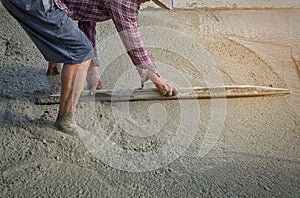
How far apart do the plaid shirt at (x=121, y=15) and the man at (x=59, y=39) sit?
7cm

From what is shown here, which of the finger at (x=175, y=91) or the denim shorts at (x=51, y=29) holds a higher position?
the denim shorts at (x=51, y=29)

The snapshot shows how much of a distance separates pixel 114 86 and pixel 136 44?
512 mm

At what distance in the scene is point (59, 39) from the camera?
1.70 metres

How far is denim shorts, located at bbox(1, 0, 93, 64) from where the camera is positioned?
63.8 inches

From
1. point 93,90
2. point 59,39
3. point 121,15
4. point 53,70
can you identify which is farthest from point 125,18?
point 53,70

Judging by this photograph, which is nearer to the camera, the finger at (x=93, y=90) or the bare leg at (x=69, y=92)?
the bare leg at (x=69, y=92)

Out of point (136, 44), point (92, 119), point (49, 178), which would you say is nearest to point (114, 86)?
point (92, 119)

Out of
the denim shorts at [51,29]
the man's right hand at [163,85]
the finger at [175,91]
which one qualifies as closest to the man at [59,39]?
the denim shorts at [51,29]

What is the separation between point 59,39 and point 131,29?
40 cm

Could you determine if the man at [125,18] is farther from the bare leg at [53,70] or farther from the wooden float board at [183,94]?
the bare leg at [53,70]

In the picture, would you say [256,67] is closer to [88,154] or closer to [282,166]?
[282,166]

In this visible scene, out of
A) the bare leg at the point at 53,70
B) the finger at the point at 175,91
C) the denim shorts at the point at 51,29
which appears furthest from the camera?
the bare leg at the point at 53,70

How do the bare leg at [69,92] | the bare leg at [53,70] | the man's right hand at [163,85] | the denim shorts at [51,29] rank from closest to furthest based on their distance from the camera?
the denim shorts at [51,29], the bare leg at [69,92], the man's right hand at [163,85], the bare leg at [53,70]

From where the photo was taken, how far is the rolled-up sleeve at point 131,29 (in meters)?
1.87
